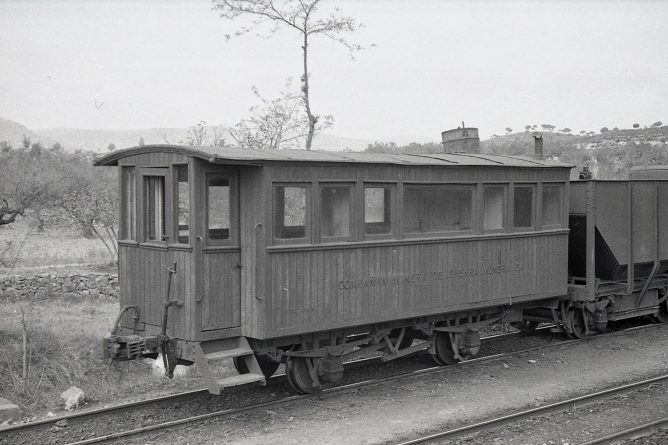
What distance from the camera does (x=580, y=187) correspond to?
42.9ft

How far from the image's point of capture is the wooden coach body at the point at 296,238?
344 inches

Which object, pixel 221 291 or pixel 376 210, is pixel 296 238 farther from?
pixel 376 210

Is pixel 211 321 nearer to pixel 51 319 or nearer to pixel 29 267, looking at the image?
pixel 51 319

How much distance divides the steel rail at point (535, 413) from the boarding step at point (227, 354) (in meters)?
2.12

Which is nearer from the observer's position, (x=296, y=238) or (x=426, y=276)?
(x=296, y=238)

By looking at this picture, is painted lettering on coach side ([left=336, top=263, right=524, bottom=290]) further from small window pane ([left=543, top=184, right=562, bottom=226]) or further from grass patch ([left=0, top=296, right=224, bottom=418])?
grass patch ([left=0, top=296, right=224, bottom=418])

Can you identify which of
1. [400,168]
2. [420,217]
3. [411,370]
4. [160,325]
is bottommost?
[411,370]

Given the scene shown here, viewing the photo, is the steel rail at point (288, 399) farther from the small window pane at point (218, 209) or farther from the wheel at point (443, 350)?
the small window pane at point (218, 209)

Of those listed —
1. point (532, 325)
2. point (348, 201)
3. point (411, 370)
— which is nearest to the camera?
point (348, 201)

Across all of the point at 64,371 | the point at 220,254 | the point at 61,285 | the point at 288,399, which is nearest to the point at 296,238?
the point at 220,254

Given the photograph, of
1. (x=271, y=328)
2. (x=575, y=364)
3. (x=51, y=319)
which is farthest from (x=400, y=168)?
(x=51, y=319)

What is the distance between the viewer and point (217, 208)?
350 inches

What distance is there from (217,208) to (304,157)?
3.99 feet

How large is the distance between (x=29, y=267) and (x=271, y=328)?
12.2 m
